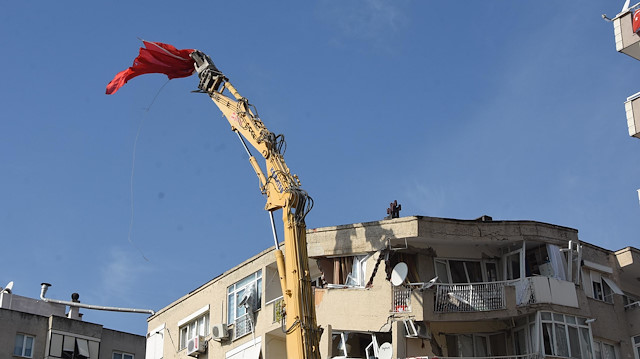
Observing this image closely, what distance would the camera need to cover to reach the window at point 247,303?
3659 centimetres

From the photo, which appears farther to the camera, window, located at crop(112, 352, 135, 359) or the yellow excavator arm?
window, located at crop(112, 352, 135, 359)

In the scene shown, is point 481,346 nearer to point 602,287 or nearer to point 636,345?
point 602,287

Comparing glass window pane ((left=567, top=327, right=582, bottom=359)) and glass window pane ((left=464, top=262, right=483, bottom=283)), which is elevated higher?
glass window pane ((left=464, top=262, right=483, bottom=283))

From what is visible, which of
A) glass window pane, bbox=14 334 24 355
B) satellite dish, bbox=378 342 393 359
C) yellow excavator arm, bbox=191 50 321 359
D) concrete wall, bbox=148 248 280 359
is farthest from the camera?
glass window pane, bbox=14 334 24 355

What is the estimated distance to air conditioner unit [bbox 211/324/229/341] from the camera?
37250 mm

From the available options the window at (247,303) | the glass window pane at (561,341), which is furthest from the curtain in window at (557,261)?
the window at (247,303)

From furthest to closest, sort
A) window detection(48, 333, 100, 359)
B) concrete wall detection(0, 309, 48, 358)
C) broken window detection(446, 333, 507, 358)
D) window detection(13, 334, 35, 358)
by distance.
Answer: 1. window detection(48, 333, 100, 359)
2. window detection(13, 334, 35, 358)
3. concrete wall detection(0, 309, 48, 358)
4. broken window detection(446, 333, 507, 358)

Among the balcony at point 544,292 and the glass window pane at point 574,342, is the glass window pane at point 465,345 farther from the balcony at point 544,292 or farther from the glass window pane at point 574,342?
the glass window pane at point 574,342

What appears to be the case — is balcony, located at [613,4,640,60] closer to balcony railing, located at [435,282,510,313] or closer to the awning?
balcony railing, located at [435,282,510,313]

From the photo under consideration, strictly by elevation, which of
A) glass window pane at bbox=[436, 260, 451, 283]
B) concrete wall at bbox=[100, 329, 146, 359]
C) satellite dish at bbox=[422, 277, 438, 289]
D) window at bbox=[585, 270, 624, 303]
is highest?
concrete wall at bbox=[100, 329, 146, 359]

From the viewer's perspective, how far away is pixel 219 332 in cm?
3728

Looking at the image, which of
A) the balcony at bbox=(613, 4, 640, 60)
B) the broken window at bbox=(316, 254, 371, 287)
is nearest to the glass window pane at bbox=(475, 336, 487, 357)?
the broken window at bbox=(316, 254, 371, 287)

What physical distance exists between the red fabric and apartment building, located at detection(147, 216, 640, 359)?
785 cm

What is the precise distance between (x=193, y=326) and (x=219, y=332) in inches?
145
